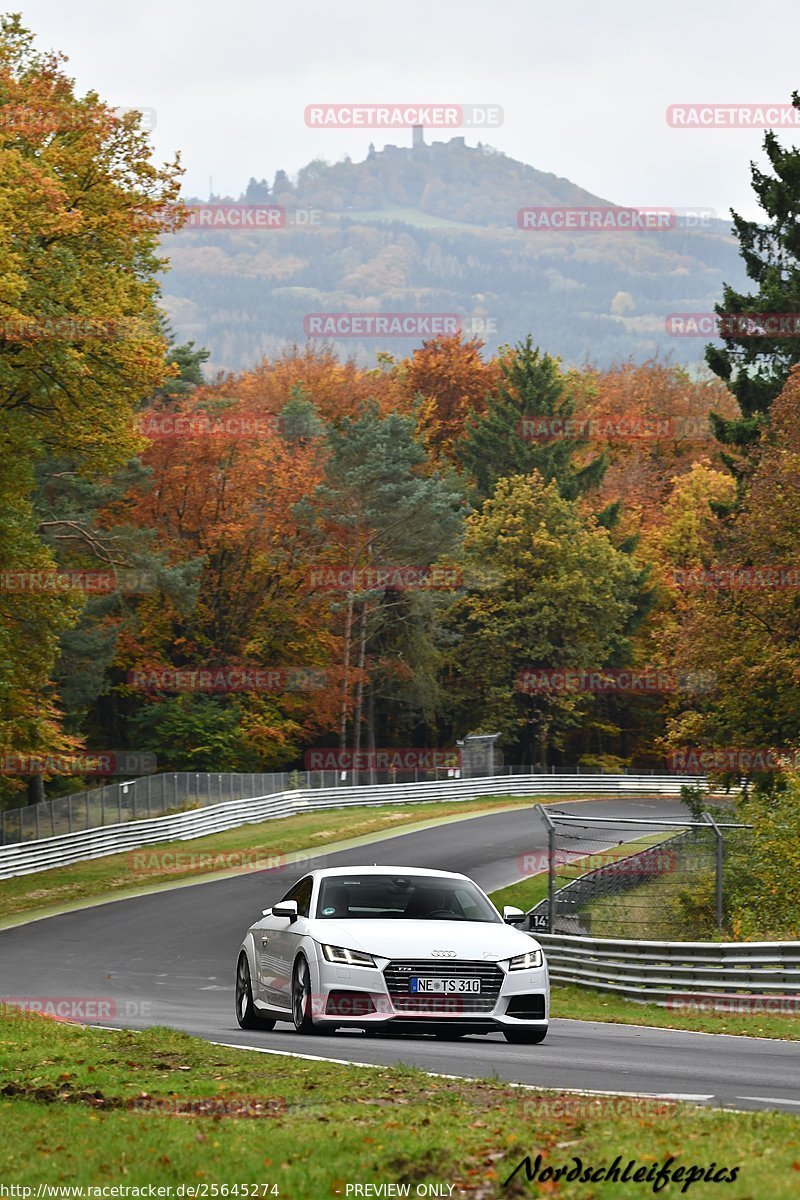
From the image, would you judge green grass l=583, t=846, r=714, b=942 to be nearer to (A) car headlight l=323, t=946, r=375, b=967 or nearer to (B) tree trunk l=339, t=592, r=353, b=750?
(A) car headlight l=323, t=946, r=375, b=967

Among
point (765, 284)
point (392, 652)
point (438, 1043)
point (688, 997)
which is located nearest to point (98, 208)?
point (765, 284)

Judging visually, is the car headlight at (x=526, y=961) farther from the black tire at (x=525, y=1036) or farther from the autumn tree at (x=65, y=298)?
the autumn tree at (x=65, y=298)

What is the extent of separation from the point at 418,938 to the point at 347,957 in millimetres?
617

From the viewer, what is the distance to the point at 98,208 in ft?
123

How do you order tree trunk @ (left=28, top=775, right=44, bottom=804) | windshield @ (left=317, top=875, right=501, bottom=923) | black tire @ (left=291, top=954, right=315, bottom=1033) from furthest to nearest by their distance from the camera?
tree trunk @ (left=28, top=775, right=44, bottom=804)
windshield @ (left=317, top=875, right=501, bottom=923)
black tire @ (left=291, top=954, right=315, bottom=1033)

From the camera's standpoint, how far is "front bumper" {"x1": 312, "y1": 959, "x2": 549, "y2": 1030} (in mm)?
14062

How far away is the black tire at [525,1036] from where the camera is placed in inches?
567

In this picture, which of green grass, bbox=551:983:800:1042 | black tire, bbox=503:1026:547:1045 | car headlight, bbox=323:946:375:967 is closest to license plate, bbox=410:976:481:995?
car headlight, bbox=323:946:375:967

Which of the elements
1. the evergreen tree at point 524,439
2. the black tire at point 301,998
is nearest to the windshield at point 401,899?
the black tire at point 301,998

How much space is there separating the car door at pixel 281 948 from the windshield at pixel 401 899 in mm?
258

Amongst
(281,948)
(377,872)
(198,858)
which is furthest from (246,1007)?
(198,858)

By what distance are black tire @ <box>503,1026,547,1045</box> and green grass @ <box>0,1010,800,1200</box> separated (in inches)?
127

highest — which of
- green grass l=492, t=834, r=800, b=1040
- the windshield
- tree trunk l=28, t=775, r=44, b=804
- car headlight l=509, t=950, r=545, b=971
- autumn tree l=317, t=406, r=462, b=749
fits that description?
autumn tree l=317, t=406, r=462, b=749

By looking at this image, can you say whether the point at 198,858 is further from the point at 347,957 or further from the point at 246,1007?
the point at 347,957
